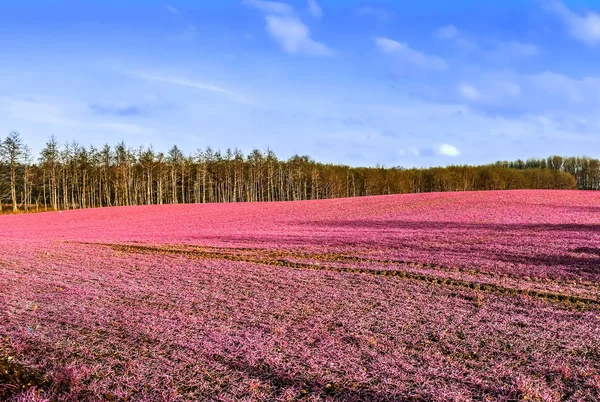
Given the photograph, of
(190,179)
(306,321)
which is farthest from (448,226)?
(190,179)

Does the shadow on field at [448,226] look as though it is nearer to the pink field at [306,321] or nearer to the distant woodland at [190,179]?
the pink field at [306,321]

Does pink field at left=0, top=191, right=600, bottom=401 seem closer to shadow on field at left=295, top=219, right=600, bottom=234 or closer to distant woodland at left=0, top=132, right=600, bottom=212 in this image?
shadow on field at left=295, top=219, right=600, bottom=234

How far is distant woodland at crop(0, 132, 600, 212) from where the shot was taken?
265ft

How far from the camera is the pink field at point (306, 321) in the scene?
6.41 m

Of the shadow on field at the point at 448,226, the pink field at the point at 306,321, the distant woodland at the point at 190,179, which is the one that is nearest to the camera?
the pink field at the point at 306,321

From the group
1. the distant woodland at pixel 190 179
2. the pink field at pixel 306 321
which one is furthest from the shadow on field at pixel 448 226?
the distant woodland at pixel 190 179

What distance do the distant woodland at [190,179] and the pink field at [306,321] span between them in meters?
65.0

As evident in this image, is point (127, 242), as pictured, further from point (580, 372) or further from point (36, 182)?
point (36, 182)

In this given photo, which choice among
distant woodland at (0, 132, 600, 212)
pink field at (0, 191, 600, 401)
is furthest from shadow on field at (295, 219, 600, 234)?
distant woodland at (0, 132, 600, 212)

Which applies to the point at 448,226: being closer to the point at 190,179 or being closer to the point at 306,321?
the point at 306,321

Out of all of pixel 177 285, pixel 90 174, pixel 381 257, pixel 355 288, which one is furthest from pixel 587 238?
pixel 90 174

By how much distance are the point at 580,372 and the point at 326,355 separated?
13.1ft

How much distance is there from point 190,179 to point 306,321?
8919 centimetres

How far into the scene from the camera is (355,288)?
1291cm
